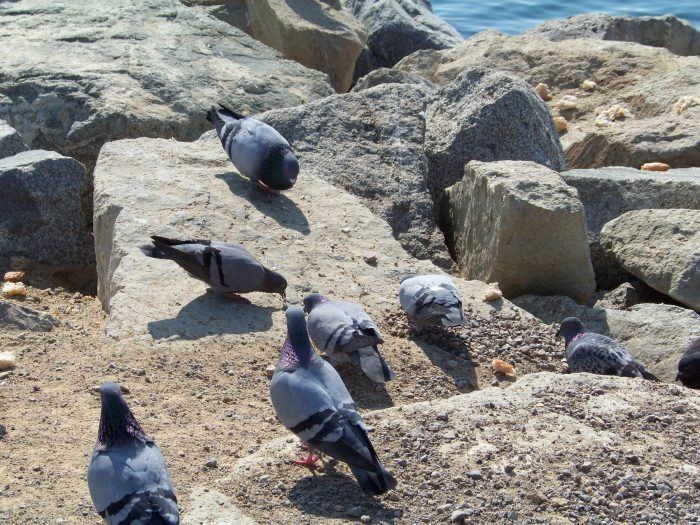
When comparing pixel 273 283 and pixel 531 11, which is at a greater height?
pixel 273 283

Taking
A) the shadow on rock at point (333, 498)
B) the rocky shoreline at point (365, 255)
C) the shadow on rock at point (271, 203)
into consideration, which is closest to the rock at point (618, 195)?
the rocky shoreline at point (365, 255)

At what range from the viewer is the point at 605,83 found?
11.3 metres

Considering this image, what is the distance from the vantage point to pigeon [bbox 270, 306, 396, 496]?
4.27 metres

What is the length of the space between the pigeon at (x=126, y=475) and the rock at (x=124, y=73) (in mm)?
5380

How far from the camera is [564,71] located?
38.3ft

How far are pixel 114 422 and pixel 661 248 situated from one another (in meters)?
4.48

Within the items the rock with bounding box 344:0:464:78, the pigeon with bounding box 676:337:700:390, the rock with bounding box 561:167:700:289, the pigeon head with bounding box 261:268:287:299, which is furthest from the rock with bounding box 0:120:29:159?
the rock with bounding box 344:0:464:78

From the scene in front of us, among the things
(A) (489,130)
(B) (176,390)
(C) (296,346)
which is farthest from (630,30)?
(C) (296,346)

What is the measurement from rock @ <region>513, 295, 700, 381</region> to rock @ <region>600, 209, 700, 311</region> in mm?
244

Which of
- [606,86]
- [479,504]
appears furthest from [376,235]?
[606,86]

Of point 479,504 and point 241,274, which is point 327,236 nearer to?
point 241,274

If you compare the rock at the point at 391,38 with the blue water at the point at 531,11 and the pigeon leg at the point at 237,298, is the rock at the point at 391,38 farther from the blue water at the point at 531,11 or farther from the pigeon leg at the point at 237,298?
the pigeon leg at the point at 237,298

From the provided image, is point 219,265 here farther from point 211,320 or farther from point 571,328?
point 571,328

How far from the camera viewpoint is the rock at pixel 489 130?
8.48m
